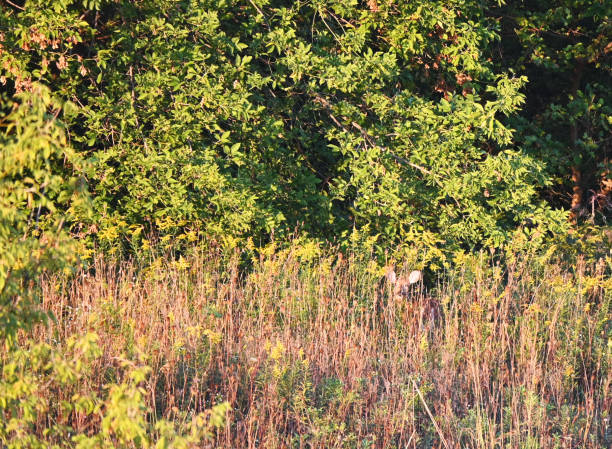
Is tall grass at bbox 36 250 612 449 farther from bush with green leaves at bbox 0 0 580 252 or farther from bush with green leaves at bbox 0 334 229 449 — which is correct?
bush with green leaves at bbox 0 0 580 252

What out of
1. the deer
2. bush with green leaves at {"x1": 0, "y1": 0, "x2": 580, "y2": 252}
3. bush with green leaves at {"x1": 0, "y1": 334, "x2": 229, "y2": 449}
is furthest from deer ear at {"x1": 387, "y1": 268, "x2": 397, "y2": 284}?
bush with green leaves at {"x1": 0, "y1": 334, "x2": 229, "y2": 449}

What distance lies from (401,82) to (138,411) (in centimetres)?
668

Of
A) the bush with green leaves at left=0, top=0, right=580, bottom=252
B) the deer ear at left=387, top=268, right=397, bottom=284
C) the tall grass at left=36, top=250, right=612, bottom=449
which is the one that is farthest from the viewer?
the bush with green leaves at left=0, top=0, right=580, bottom=252

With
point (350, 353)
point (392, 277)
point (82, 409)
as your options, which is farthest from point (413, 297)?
point (82, 409)

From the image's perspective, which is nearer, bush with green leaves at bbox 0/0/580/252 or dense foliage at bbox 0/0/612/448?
dense foliage at bbox 0/0/612/448

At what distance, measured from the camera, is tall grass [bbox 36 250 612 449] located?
4562 millimetres

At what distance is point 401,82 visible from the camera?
9.11 meters

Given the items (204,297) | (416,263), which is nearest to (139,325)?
(204,297)

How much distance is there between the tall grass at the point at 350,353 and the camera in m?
4.56

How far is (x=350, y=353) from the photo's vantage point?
17.2 feet

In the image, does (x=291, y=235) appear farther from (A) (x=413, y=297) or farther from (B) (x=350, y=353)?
(B) (x=350, y=353)

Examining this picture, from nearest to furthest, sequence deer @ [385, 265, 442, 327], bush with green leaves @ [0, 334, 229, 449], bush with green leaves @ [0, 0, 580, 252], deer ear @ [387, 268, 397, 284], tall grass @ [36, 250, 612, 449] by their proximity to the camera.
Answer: bush with green leaves @ [0, 334, 229, 449]
tall grass @ [36, 250, 612, 449]
deer @ [385, 265, 442, 327]
deer ear @ [387, 268, 397, 284]
bush with green leaves @ [0, 0, 580, 252]

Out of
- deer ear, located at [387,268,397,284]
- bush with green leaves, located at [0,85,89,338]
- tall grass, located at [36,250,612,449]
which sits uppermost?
bush with green leaves, located at [0,85,89,338]

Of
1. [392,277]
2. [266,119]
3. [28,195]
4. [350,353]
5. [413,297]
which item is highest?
[266,119]
